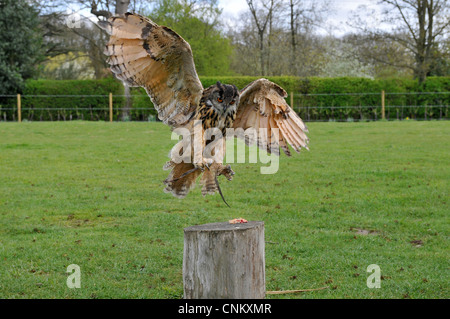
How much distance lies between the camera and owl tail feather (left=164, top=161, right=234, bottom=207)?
4754mm

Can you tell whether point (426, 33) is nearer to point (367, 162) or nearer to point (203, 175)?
point (367, 162)

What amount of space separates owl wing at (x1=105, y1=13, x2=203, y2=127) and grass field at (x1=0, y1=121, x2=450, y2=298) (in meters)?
2.02

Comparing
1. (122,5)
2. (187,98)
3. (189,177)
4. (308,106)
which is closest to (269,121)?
(187,98)

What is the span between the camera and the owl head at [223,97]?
4578 mm

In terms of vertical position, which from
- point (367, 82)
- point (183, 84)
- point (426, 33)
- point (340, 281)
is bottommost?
point (340, 281)

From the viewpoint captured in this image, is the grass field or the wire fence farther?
the wire fence

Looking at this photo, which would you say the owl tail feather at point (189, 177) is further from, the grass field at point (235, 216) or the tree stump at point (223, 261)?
the grass field at point (235, 216)

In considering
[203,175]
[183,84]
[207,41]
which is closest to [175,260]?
[203,175]

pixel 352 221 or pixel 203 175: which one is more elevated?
pixel 203 175

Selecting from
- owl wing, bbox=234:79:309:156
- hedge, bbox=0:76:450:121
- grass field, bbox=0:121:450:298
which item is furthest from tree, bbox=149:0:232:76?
owl wing, bbox=234:79:309:156

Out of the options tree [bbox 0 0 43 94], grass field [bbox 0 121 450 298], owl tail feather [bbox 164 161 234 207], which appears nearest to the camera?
owl tail feather [bbox 164 161 234 207]

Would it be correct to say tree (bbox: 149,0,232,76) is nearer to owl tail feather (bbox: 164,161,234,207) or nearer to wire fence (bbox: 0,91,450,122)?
wire fence (bbox: 0,91,450,122)

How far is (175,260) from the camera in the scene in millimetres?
6336

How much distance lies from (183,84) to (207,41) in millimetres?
26668
